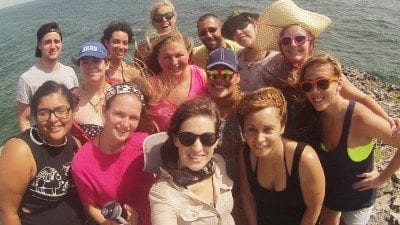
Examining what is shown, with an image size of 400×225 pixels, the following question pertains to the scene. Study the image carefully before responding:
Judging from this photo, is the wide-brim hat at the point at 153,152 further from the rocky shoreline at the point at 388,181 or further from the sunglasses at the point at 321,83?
the rocky shoreline at the point at 388,181

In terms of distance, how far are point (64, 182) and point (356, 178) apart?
4218 millimetres

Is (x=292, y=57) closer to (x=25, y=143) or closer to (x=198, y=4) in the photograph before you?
(x=25, y=143)

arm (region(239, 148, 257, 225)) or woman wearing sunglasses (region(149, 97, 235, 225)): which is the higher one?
woman wearing sunglasses (region(149, 97, 235, 225))

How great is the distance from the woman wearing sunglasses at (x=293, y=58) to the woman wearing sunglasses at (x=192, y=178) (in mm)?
1494

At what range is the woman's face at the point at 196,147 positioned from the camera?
15.3 ft

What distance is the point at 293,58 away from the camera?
6.27 metres

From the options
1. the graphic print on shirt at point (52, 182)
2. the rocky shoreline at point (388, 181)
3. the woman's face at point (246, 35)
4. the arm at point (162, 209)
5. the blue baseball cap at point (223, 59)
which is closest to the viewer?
the arm at point (162, 209)

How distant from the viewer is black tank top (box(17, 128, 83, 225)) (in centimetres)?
510

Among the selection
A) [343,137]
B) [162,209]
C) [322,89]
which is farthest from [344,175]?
[162,209]

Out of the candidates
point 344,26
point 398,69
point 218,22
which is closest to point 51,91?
point 218,22

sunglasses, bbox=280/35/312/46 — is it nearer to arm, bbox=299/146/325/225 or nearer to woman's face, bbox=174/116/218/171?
arm, bbox=299/146/325/225

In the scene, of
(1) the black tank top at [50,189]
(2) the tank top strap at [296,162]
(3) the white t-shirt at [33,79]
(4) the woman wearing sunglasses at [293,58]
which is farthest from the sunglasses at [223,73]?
(3) the white t-shirt at [33,79]

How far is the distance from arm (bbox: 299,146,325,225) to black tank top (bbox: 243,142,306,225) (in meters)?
0.09

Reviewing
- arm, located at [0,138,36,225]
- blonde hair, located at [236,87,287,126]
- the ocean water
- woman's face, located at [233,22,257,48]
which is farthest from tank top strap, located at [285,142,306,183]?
the ocean water
